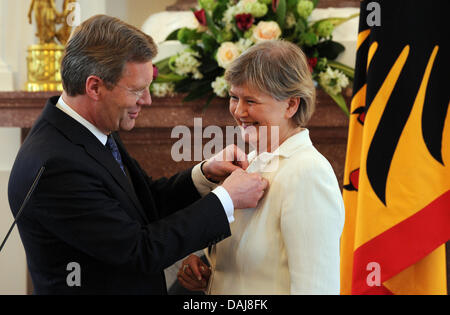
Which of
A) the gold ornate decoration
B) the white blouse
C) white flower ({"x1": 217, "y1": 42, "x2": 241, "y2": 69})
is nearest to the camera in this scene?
the white blouse

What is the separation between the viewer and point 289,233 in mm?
1744

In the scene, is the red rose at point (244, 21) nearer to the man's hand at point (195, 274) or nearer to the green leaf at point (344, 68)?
the green leaf at point (344, 68)

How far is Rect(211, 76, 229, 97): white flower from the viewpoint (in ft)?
10.4

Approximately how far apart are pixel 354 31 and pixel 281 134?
5.62 ft

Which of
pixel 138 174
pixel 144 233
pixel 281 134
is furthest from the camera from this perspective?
pixel 138 174

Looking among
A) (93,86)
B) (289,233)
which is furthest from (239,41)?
(289,233)

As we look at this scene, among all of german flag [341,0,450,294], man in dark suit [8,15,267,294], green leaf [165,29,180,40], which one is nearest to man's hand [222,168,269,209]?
man in dark suit [8,15,267,294]

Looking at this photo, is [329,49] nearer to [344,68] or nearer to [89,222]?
[344,68]

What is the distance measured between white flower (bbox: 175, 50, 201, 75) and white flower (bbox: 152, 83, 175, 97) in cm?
12

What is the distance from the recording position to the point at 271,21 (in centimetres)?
317

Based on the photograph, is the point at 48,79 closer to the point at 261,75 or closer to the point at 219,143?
the point at 219,143

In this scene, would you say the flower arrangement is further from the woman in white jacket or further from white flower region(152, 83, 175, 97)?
the woman in white jacket

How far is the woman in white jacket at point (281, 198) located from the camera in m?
1.73
